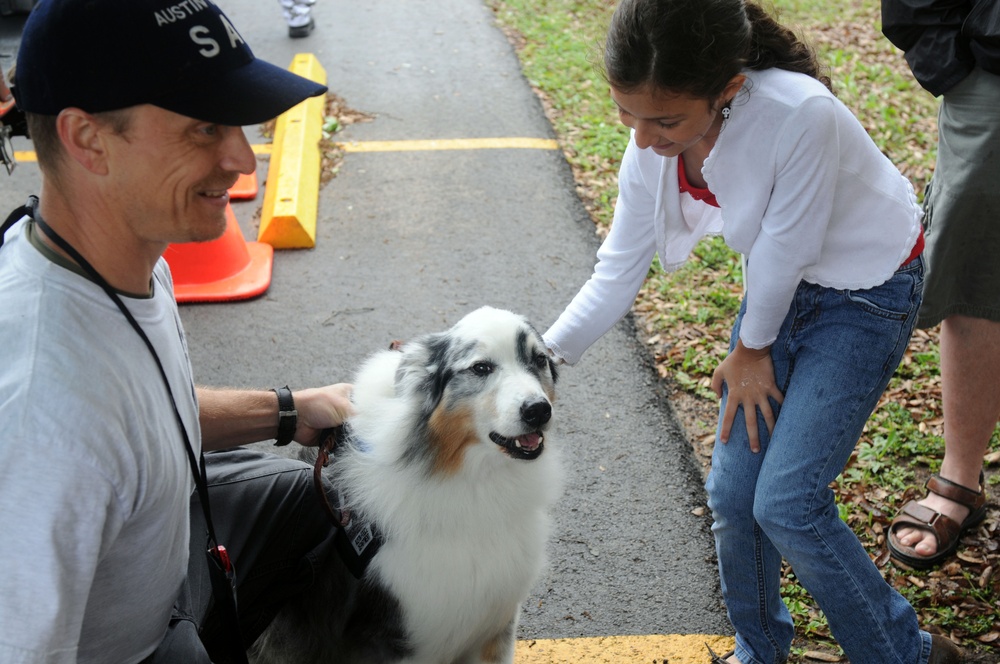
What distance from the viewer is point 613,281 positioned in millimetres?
3107

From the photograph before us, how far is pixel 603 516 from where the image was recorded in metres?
4.02

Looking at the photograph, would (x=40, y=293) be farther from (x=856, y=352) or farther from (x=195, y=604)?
(x=856, y=352)

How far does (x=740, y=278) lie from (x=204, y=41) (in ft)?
14.0

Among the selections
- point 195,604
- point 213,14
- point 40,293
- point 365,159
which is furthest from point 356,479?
point 365,159

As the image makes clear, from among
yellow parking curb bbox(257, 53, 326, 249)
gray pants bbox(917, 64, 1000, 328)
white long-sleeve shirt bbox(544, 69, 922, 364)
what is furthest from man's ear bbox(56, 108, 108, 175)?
yellow parking curb bbox(257, 53, 326, 249)

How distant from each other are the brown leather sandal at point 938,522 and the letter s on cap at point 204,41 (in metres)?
3.16

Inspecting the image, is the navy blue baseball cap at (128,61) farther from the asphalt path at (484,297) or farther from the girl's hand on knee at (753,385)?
the asphalt path at (484,297)

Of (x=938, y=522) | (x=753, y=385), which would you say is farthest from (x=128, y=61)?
(x=938, y=522)

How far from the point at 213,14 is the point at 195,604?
1592 millimetres

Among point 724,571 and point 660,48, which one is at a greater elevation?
point 660,48

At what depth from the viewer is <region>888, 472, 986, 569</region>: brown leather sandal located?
143 inches

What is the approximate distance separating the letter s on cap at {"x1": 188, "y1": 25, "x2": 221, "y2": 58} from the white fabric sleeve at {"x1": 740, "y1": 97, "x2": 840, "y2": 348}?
1.46m

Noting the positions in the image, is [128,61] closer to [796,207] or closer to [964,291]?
[796,207]

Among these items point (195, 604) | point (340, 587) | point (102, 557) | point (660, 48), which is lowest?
point (340, 587)
